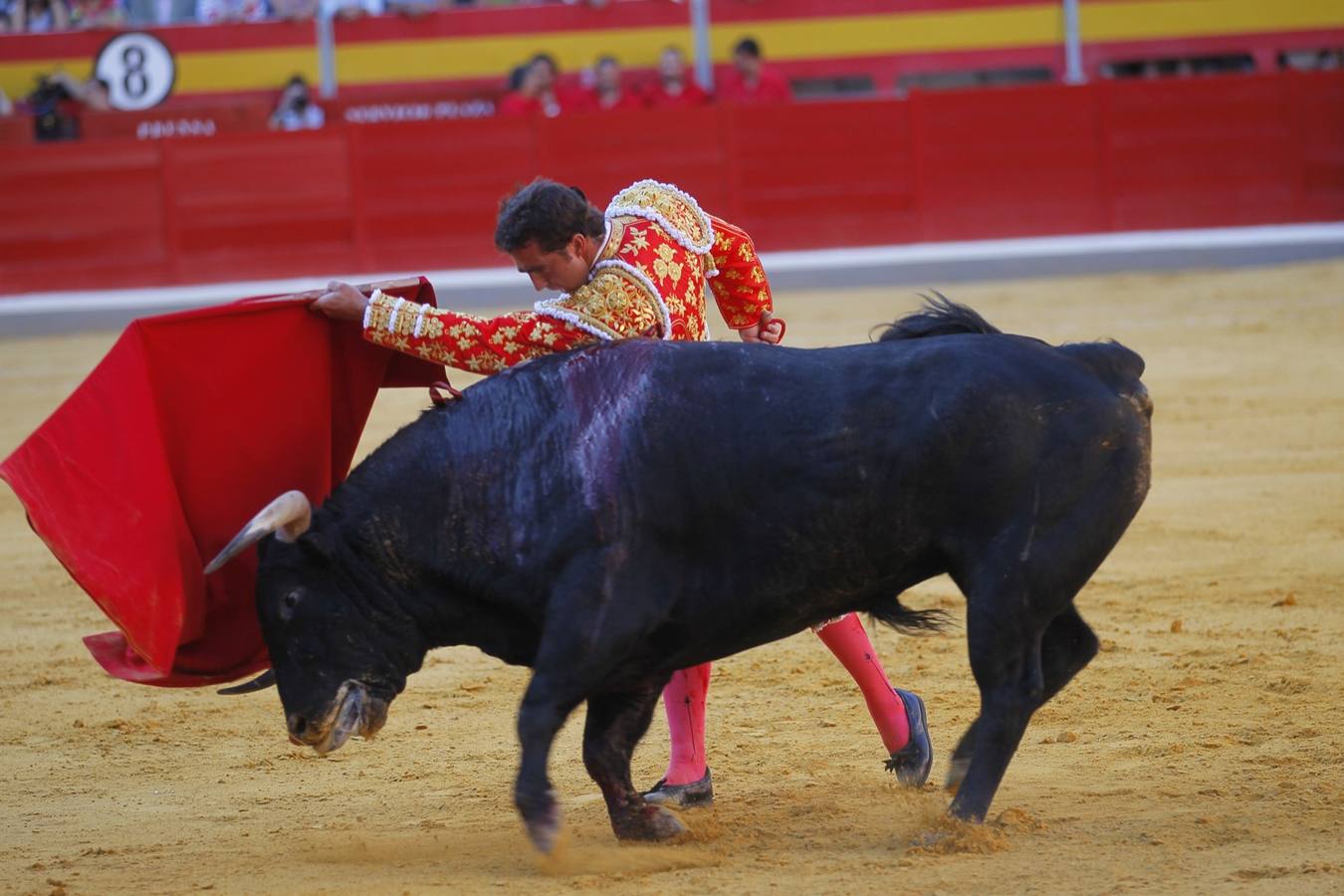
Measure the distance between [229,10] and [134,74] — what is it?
874mm

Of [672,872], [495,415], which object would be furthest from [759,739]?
[495,415]

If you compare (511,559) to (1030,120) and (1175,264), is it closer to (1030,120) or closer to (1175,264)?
(1175,264)

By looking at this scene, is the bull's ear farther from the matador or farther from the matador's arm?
the matador's arm

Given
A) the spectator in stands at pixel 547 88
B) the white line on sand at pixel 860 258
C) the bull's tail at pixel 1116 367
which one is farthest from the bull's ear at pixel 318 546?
the spectator in stands at pixel 547 88

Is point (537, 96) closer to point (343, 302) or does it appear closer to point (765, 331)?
point (765, 331)

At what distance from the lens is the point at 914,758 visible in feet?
11.4

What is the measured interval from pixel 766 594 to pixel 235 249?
34.5 ft

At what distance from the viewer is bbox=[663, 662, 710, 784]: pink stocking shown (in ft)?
11.3

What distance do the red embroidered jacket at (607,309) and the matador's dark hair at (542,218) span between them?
0.39 feet

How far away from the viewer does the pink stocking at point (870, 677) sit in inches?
137

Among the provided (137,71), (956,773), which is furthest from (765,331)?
(137,71)

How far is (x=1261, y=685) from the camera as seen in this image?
403 cm

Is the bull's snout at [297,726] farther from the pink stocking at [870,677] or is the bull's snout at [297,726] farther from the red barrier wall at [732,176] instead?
the red barrier wall at [732,176]

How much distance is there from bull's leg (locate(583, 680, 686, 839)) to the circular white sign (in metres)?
11.0
